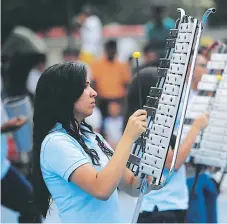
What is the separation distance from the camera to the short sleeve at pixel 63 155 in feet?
9.36

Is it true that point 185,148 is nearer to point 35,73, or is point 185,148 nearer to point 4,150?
point 4,150

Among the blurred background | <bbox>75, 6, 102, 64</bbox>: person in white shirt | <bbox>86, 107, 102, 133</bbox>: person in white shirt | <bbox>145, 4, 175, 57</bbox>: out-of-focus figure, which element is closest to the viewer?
<bbox>86, 107, 102, 133</bbox>: person in white shirt

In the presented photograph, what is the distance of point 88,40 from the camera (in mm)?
11820

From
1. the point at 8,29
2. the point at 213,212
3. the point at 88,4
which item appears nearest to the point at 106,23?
the point at 88,4

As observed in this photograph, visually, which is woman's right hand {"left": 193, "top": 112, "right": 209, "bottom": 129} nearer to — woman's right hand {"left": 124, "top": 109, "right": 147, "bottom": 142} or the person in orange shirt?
woman's right hand {"left": 124, "top": 109, "right": 147, "bottom": 142}

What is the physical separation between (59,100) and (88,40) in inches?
351

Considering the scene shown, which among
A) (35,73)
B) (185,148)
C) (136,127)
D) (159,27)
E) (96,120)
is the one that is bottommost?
(96,120)

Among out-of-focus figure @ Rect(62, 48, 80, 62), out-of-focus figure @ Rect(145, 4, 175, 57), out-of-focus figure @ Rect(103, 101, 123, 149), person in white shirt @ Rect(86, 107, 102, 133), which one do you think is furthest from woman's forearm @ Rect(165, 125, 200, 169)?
out-of-focus figure @ Rect(62, 48, 80, 62)

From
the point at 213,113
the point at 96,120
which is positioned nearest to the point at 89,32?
the point at 96,120

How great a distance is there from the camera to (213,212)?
4.57 meters

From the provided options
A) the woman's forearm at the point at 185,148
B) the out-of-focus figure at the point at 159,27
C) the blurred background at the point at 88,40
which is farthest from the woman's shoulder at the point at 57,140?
the out-of-focus figure at the point at 159,27

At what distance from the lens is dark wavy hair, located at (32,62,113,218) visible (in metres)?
2.97

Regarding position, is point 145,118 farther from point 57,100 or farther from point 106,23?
point 106,23

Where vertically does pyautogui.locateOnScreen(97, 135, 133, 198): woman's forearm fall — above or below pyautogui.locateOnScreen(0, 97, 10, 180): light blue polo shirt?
above
